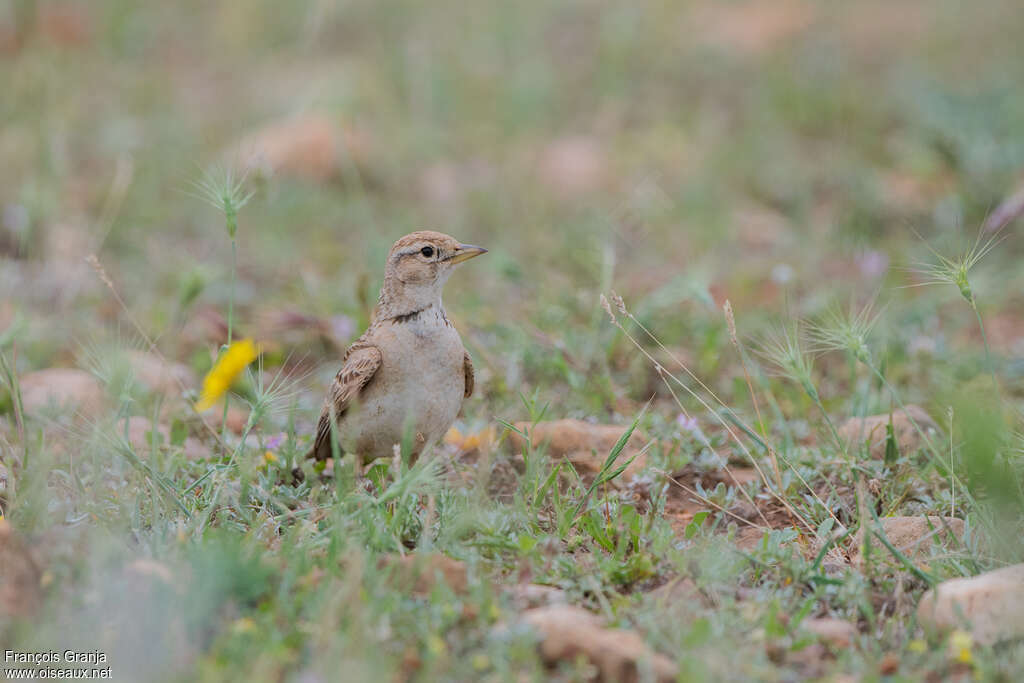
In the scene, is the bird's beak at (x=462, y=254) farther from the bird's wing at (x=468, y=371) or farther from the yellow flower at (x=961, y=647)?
the yellow flower at (x=961, y=647)

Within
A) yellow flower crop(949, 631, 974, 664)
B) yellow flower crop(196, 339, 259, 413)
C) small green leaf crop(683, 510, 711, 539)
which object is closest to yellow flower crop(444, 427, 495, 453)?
small green leaf crop(683, 510, 711, 539)

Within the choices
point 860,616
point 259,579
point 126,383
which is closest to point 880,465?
point 860,616

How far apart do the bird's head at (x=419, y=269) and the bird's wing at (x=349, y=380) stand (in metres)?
0.25

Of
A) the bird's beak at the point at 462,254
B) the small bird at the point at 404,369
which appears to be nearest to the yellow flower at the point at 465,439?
the small bird at the point at 404,369

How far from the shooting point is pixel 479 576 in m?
3.73

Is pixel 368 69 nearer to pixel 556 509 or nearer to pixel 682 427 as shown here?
pixel 682 427

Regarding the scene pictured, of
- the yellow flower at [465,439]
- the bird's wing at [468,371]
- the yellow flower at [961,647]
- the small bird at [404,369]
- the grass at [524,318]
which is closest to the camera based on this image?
the yellow flower at [961,647]

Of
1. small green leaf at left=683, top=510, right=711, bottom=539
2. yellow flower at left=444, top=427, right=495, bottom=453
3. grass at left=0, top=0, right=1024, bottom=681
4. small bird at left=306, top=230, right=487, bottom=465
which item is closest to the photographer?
grass at left=0, top=0, right=1024, bottom=681

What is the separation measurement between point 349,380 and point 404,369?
23cm

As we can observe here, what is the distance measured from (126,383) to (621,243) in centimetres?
415

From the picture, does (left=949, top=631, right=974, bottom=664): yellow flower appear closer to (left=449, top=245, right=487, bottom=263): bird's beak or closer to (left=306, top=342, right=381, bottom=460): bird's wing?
(left=306, top=342, right=381, bottom=460): bird's wing

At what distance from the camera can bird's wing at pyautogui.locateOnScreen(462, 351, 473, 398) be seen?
192 inches

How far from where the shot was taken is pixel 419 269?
493 centimetres

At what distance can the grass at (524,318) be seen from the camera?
3.48 meters
